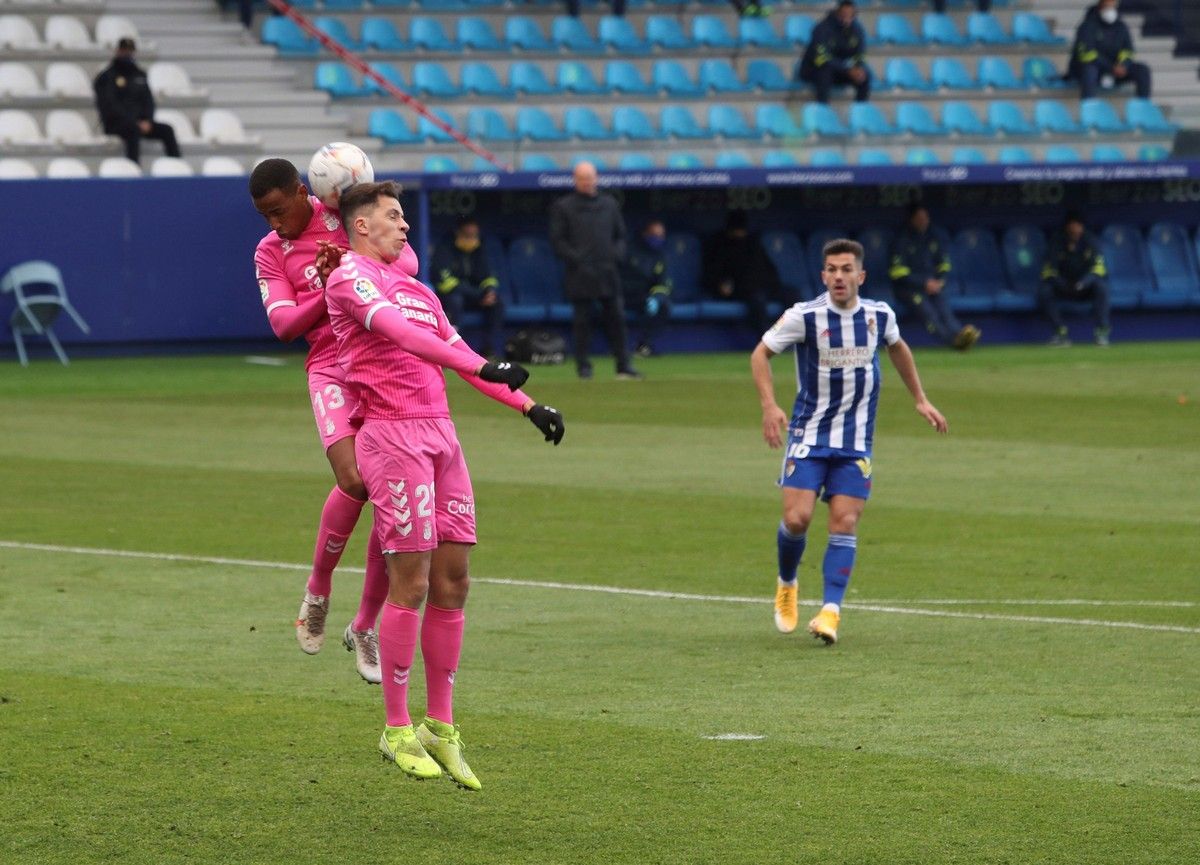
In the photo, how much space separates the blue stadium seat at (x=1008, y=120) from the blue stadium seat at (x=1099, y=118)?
784 mm

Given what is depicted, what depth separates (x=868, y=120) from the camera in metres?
30.2

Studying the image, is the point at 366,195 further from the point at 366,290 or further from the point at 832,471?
the point at 832,471

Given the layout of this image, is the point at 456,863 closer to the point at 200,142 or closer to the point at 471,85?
the point at 200,142

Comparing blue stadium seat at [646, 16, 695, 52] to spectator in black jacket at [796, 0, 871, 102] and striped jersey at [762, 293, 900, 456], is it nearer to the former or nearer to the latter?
spectator in black jacket at [796, 0, 871, 102]

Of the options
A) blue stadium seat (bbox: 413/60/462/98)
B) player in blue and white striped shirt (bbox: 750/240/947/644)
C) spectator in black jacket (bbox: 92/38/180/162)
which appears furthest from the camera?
blue stadium seat (bbox: 413/60/462/98)

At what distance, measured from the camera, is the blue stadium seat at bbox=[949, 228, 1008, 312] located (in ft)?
95.9

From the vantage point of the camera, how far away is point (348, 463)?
7.58 meters

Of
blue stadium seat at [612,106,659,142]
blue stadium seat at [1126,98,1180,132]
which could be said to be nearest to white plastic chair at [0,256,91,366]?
blue stadium seat at [612,106,659,142]

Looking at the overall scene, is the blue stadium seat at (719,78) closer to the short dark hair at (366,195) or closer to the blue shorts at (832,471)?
the blue shorts at (832,471)

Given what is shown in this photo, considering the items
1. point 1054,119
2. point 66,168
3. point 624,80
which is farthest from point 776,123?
point 66,168

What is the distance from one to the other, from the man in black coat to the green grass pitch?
610 centimetres

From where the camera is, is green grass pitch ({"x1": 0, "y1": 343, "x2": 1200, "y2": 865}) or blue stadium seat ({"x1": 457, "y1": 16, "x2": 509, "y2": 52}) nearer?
green grass pitch ({"x1": 0, "y1": 343, "x2": 1200, "y2": 865})

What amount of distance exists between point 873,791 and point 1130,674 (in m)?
2.24

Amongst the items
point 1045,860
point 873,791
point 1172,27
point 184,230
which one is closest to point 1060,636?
point 873,791
